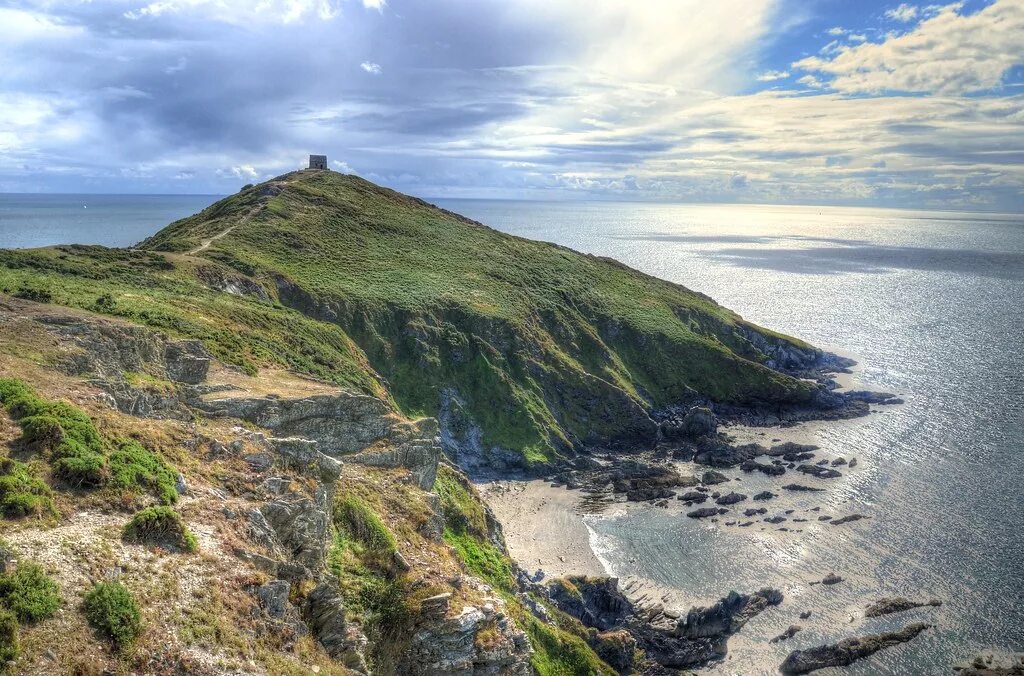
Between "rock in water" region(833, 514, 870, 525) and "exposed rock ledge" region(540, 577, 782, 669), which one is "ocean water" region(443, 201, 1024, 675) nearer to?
"rock in water" region(833, 514, 870, 525)


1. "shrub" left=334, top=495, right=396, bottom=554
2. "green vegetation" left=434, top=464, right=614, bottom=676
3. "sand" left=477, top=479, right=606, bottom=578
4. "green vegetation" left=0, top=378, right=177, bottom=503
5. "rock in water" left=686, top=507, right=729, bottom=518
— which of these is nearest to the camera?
"green vegetation" left=0, top=378, right=177, bottom=503

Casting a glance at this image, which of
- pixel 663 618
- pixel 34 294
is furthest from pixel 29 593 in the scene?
pixel 663 618

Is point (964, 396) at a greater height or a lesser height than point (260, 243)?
lesser

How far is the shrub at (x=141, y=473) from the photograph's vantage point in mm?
23078

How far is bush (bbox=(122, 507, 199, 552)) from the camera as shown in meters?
21.3

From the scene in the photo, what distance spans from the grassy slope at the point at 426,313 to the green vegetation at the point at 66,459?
20.1 meters

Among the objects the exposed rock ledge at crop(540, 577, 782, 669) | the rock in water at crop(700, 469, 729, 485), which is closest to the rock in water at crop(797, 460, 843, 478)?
the rock in water at crop(700, 469, 729, 485)

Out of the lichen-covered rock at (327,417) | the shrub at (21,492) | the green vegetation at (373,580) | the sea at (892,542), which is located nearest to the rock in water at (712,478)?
the sea at (892,542)

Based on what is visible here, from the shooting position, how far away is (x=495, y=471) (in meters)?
76.1

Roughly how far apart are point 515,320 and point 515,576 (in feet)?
184

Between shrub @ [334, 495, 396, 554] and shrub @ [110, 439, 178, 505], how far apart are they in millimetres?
7600

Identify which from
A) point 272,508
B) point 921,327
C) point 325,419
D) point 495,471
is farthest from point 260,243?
point 921,327

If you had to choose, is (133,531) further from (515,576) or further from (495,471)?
(495,471)

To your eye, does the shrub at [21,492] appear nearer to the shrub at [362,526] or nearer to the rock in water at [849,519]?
the shrub at [362,526]
